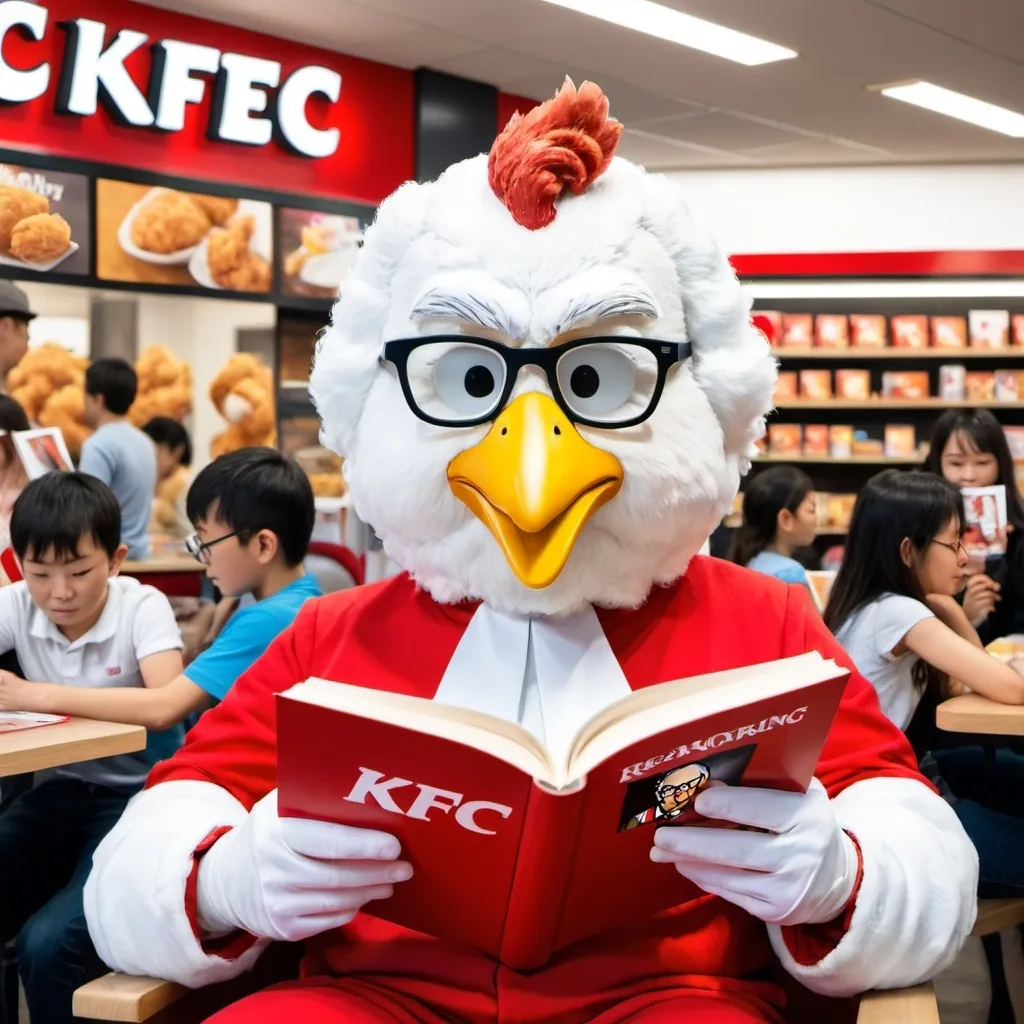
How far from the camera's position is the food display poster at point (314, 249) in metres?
5.24

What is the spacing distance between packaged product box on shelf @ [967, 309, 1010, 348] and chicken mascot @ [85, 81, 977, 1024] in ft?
21.1

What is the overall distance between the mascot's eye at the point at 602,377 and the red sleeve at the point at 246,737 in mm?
434

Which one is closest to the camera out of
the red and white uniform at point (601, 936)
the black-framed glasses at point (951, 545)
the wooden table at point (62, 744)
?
the red and white uniform at point (601, 936)

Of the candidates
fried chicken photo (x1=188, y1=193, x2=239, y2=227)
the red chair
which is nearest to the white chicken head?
fried chicken photo (x1=188, y1=193, x2=239, y2=227)

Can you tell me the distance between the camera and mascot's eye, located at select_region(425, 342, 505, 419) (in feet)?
4.29

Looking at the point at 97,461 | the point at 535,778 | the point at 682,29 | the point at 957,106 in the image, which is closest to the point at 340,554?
the point at 97,461

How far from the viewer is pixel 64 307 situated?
4715 mm

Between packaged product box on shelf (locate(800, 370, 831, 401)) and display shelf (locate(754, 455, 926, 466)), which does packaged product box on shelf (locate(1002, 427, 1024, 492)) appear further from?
packaged product box on shelf (locate(800, 370, 831, 401))

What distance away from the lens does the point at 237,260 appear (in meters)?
5.11

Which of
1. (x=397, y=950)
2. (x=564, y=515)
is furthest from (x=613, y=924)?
(x=564, y=515)

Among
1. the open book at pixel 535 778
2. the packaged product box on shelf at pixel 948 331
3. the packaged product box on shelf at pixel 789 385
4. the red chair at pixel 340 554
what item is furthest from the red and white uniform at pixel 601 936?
the packaged product box on shelf at pixel 948 331

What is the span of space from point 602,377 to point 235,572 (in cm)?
127

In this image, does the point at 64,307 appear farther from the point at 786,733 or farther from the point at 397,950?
the point at 786,733

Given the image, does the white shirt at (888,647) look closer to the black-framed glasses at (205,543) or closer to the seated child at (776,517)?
the seated child at (776,517)
